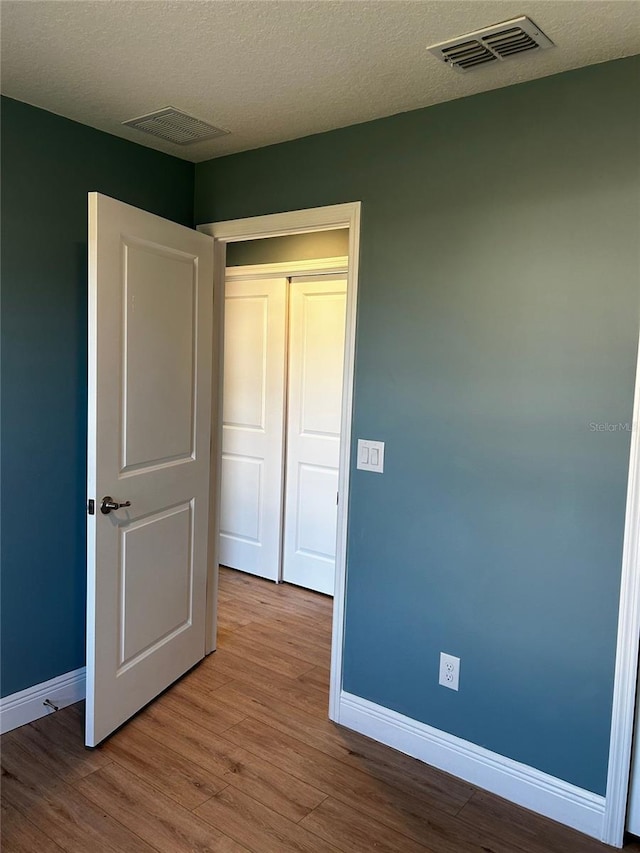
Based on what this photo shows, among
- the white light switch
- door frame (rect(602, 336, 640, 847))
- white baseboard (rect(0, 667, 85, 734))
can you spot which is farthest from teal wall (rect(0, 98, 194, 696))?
door frame (rect(602, 336, 640, 847))

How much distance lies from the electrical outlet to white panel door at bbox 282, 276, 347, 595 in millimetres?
1462

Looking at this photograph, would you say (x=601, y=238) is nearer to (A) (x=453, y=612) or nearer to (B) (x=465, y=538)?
(B) (x=465, y=538)

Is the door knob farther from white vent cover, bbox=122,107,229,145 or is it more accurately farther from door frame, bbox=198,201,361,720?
white vent cover, bbox=122,107,229,145

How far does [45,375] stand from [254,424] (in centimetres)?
180

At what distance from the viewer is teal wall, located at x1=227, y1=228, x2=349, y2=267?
3.62 m

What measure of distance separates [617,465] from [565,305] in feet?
1.73

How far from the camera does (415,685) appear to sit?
95.2 inches

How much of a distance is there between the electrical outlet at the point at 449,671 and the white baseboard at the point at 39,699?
5.07ft

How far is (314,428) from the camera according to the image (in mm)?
3906

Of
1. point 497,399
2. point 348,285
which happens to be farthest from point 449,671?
point 348,285

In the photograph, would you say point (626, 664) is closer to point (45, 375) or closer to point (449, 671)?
point (449, 671)

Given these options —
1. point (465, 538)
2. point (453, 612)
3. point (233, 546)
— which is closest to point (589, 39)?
point (465, 538)

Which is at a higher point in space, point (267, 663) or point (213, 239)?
point (213, 239)

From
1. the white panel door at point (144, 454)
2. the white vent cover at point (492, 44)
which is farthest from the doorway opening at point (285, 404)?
the white vent cover at point (492, 44)
